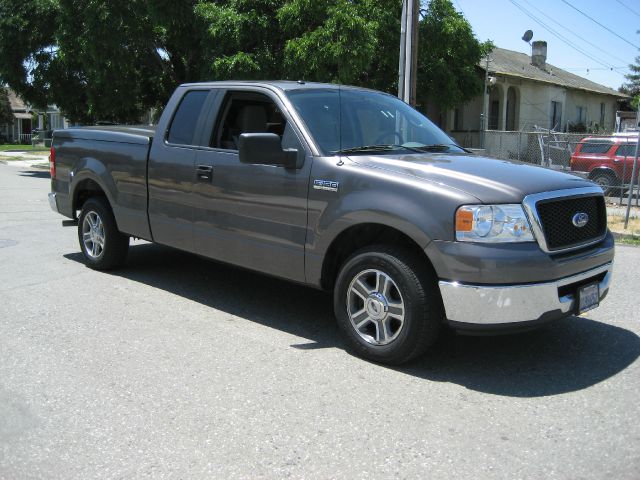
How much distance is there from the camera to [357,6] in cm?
1916

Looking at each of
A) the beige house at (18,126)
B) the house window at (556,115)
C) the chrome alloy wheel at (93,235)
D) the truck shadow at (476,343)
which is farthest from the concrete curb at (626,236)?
the beige house at (18,126)

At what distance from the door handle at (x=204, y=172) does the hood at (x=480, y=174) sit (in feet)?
4.70

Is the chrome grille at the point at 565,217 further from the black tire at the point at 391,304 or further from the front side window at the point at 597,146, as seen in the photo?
the front side window at the point at 597,146

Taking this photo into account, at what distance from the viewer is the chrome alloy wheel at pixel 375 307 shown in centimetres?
458

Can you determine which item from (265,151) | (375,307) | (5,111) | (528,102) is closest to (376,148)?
(265,151)

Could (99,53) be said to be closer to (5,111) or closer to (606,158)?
(606,158)

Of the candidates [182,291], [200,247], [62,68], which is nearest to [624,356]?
[200,247]

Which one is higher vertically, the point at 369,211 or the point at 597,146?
the point at 597,146

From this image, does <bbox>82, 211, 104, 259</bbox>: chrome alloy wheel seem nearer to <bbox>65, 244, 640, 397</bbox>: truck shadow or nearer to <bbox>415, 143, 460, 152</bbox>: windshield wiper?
<bbox>65, 244, 640, 397</bbox>: truck shadow

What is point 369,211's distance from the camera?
4598 millimetres

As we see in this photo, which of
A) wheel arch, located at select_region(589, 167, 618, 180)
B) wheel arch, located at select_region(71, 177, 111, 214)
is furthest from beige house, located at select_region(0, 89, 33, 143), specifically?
wheel arch, located at select_region(71, 177, 111, 214)

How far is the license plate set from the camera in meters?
4.47

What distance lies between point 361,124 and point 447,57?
2007cm

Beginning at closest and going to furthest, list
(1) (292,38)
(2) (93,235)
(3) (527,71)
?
(2) (93,235) < (1) (292,38) < (3) (527,71)
